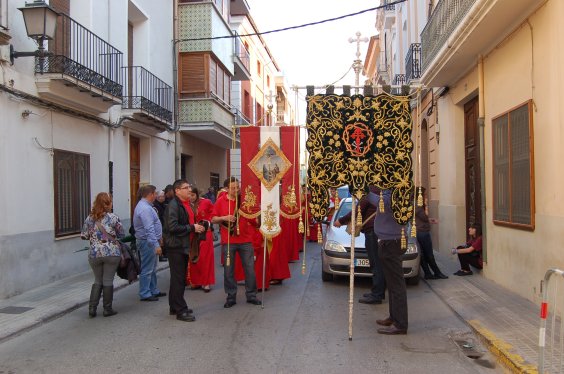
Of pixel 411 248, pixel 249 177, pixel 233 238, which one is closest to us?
pixel 249 177

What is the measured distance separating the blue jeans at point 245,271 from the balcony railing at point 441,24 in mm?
5270

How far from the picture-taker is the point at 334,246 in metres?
9.05

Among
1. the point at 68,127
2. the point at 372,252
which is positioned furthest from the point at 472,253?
the point at 68,127

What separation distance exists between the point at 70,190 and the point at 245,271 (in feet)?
15.0

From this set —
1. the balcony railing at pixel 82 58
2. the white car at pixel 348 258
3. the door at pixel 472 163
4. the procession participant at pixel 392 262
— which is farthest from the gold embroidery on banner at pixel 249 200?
the door at pixel 472 163

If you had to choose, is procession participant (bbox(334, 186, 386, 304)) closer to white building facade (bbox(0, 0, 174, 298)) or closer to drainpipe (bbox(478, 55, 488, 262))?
drainpipe (bbox(478, 55, 488, 262))

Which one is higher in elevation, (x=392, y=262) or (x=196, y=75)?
(x=196, y=75)

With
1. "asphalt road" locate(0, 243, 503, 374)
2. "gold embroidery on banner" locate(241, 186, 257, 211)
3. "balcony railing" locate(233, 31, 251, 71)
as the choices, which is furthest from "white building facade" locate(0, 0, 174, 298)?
"balcony railing" locate(233, 31, 251, 71)

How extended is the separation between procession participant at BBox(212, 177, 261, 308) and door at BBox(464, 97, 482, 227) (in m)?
5.31

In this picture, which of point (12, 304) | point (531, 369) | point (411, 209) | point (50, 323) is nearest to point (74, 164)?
point (12, 304)

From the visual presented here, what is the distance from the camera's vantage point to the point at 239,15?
25328 millimetres

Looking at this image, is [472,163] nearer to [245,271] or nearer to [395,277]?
[245,271]

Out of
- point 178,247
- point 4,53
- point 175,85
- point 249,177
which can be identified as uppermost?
point 175,85

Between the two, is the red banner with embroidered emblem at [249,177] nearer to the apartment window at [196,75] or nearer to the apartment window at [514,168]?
the apartment window at [514,168]
